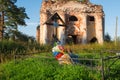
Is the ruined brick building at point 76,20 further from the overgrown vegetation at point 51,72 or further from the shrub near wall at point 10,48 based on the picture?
the overgrown vegetation at point 51,72

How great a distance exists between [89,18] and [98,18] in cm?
114

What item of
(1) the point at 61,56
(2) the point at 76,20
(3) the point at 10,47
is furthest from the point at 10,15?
(1) the point at 61,56

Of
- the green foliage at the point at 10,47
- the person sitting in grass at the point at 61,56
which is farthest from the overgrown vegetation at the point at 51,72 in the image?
the green foliage at the point at 10,47

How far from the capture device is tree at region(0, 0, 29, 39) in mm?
33562

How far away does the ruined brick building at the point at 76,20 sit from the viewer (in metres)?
36.6

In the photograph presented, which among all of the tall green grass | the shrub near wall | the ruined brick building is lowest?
the tall green grass

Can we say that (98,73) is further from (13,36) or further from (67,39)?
(67,39)

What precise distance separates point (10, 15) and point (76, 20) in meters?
7.77

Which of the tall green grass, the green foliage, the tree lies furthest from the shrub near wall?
the tree

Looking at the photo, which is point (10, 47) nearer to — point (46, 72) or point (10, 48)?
point (10, 48)

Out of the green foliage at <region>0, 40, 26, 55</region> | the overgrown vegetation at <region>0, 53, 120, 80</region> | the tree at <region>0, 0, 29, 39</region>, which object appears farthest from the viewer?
the tree at <region>0, 0, 29, 39</region>

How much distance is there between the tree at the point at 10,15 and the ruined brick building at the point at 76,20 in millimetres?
3052

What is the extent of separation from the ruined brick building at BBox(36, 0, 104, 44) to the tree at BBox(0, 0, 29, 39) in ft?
10.0

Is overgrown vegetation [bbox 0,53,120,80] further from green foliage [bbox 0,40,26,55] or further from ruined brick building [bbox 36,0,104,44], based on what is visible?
ruined brick building [bbox 36,0,104,44]
